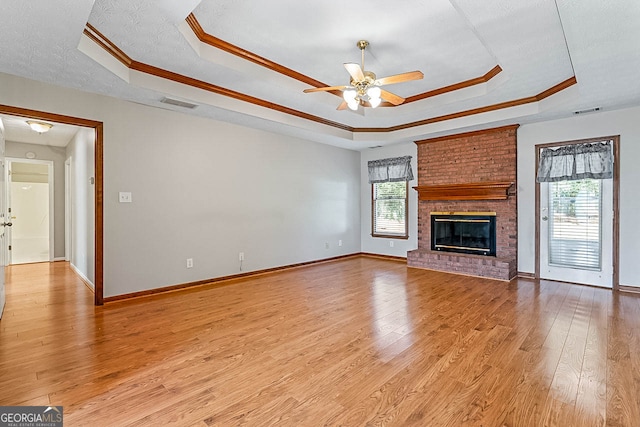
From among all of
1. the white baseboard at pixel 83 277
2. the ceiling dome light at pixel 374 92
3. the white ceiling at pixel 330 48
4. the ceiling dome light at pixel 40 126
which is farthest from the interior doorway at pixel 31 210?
the ceiling dome light at pixel 374 92

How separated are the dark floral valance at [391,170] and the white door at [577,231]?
2.30m

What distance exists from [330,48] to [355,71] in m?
0.55

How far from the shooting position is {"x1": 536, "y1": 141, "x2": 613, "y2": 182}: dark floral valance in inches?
168

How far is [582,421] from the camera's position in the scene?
1.66m

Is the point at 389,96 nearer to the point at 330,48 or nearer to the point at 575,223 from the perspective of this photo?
the point at 330,48

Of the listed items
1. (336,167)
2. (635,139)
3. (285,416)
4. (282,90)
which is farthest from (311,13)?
(635,139)

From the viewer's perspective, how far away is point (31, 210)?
6.89 metres

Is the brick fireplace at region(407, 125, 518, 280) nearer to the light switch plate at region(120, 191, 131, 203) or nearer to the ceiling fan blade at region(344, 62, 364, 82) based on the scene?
the ceiling fan blade at region(344, 62, 364, 82)

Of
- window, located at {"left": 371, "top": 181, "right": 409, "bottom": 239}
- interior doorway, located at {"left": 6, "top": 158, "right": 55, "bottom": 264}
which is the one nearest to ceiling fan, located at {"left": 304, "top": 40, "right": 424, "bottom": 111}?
window, located at {"left": 371, "top": 181, "right": 409, "bottom": 239}

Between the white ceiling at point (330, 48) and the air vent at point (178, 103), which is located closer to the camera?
the white ceiling at point (330, 48)

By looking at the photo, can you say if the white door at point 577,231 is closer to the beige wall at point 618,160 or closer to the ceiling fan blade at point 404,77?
the beige wall at point 618,160

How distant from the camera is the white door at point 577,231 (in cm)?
434

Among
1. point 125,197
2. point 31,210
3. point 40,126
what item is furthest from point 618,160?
point 31,210

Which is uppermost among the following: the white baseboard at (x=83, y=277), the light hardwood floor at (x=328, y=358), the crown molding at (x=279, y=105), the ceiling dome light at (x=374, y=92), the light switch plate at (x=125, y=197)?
the crown molding at (x=279, y=105)
